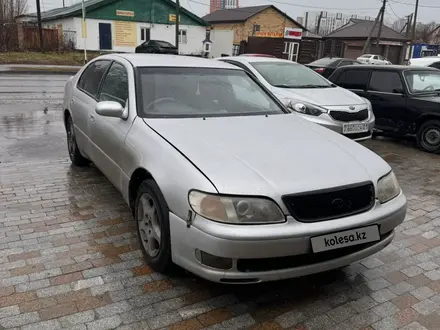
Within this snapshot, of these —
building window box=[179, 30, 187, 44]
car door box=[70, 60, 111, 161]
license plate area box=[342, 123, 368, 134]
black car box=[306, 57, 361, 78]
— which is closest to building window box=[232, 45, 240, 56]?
building window box=[179, 30, 187, 44]

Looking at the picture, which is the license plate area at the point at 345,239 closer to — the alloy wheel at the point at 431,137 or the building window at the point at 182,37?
the alloy wheel at the point at 431,137

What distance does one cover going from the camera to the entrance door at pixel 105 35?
36875 millimetres

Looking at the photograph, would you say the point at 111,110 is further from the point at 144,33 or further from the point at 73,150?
the point at 144,33

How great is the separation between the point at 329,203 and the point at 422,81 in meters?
6.53

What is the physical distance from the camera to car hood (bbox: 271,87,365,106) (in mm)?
6988

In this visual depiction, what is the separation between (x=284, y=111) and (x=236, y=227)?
83.0 inches

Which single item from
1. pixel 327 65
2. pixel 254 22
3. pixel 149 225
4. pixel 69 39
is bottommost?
pixel 149 225

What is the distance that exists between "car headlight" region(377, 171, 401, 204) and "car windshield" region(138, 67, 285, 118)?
140 cm

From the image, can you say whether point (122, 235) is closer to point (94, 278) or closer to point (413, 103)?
point (94, 278)

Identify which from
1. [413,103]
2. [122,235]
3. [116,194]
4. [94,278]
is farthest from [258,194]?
[413,103]

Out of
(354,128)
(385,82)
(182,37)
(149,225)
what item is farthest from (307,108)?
(182,37)

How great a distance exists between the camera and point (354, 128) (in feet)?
22.4

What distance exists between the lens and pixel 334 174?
9.02 feet

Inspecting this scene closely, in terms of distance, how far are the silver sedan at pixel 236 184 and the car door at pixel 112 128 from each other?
0.06 feet
